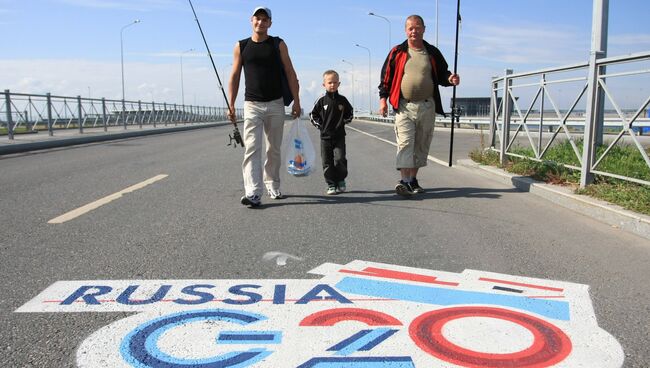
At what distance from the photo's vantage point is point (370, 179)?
7.95 m

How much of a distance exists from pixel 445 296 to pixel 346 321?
0.68 metres

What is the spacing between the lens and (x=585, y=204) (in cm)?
541

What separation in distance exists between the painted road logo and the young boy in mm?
3224

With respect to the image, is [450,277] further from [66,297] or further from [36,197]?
[36,197]

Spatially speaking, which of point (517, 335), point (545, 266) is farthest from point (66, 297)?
point (545, 266)

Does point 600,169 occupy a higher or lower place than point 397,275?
higher

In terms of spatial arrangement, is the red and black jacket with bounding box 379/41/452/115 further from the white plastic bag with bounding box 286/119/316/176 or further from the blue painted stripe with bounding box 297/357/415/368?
the blue painted stripe with bounding box 297/357/415/368

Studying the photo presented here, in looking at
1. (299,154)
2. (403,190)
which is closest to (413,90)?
(403,190)

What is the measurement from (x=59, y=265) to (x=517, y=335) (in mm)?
2752

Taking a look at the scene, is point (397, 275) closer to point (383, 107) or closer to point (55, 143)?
point (383, 107)

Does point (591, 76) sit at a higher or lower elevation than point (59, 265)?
higher

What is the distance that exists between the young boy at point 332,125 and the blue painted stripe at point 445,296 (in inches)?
134

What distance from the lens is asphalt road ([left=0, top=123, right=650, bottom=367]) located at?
2.71 meters

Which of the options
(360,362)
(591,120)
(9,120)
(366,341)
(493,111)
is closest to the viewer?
(360,362)
